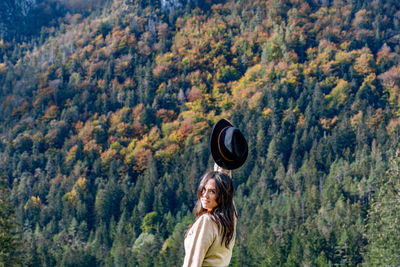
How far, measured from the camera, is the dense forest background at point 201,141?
104m

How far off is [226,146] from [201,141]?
156055 millimetres

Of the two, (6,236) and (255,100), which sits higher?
(255,100)

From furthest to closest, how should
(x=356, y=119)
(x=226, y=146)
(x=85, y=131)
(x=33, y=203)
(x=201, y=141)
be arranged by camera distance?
(x=85, y=131) < (x=201, y=141) < (x=356, y=119) < (x=33, y=203) < (x=226, y=146)

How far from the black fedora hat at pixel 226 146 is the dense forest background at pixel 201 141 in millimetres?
72588

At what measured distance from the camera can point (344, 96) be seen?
164375 mm

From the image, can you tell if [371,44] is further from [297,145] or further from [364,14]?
[297,145]

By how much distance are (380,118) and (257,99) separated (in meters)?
31.2

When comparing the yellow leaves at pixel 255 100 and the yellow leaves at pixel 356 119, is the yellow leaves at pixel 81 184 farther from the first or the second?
the yellow leaves at pixel 356 119

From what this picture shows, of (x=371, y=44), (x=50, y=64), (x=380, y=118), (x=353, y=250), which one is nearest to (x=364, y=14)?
(x=371, y=44)

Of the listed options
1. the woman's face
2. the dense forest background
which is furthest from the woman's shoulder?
the dense forest background

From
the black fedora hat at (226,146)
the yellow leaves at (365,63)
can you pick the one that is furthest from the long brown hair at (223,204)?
the yellow leaves at (365,63)

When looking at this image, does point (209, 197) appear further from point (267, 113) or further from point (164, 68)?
point (164, 68)

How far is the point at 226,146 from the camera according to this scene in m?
6.95

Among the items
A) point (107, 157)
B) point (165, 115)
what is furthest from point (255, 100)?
point (107, 157)
